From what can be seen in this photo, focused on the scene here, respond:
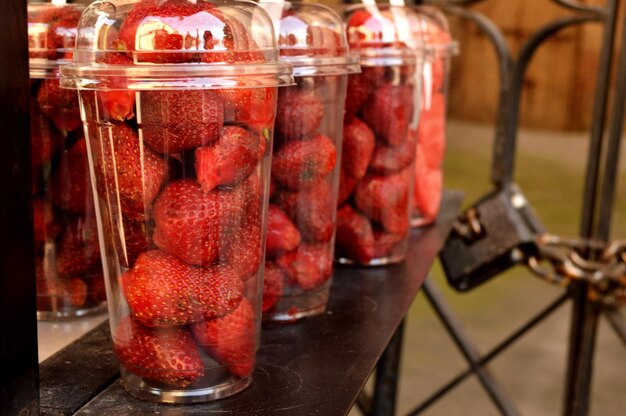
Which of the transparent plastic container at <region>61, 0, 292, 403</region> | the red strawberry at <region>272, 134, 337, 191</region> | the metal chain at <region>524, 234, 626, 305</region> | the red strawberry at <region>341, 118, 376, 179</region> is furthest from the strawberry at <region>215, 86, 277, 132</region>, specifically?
the metal chain at <region>524, 234, 626, 305</region>

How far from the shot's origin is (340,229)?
2.68 ft

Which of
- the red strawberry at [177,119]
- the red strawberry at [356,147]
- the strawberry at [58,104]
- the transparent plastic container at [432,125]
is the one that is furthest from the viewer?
the transparent plastic container at [432,125]

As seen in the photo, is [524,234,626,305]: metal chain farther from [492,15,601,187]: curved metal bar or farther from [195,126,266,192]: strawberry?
[195,126,266,192]: strawberry

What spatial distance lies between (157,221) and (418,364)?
9.00 ft

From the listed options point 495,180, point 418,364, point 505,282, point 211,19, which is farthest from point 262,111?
point 505,282

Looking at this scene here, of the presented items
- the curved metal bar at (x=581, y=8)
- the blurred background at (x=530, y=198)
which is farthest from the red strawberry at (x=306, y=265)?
the blurred background at (x=530, y=198)

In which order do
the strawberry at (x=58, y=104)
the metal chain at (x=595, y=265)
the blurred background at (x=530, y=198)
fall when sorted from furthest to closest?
the blurred background at (x=530, y=198) → the metal chain at (x=595, y=265) → the strawberry at (x=58, y=104)

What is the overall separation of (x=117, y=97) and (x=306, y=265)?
249 millimetres

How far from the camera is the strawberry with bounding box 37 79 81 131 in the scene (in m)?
0.61

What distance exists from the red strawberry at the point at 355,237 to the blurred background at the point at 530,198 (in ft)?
6.39

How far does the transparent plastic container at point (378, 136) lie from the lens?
0.78 m

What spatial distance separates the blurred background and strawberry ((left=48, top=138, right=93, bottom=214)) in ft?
7.22

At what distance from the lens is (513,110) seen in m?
1.35

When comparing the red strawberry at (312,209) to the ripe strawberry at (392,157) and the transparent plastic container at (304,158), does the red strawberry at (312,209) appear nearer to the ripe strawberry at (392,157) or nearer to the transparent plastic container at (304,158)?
the transparent plastic container at (304,158)
